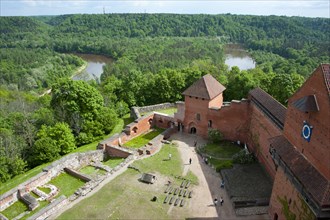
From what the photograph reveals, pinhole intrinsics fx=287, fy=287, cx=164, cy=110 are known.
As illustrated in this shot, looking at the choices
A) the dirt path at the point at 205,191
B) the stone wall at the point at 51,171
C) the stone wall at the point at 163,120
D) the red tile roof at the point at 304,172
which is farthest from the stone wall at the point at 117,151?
the red tile roof at the point at 304,172

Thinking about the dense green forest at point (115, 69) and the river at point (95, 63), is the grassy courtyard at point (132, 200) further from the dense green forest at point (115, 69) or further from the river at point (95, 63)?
the river at point (95, 63)

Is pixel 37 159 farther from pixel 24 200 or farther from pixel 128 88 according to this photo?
pixel 128 88

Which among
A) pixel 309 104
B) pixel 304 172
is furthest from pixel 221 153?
pixel 309 104

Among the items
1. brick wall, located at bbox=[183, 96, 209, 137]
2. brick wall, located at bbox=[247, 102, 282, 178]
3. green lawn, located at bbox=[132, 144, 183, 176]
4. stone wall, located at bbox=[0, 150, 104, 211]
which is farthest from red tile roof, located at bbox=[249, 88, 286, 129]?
stone wall, located at bbox=[0, 150, 104, 211]

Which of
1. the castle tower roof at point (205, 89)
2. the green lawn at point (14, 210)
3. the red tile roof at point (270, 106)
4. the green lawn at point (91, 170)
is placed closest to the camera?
the green lawn at point (14, 210)

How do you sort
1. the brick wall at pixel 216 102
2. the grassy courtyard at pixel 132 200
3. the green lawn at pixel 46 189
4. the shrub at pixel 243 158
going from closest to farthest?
the grassy courtyard at pixel 132 200, the green lawn at pixel 46 189, the shrub at pixel 243 158, the brick wall at pixel 216 102

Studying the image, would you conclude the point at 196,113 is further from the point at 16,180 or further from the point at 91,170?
the point at 16,180

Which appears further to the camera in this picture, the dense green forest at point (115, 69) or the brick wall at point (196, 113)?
the dense green forest at point (115, 69)

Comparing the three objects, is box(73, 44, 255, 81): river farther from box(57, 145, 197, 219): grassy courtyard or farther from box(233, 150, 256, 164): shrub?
box(57, 145, 197, 219): grassy courtyard

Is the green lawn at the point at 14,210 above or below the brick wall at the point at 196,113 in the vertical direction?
below
